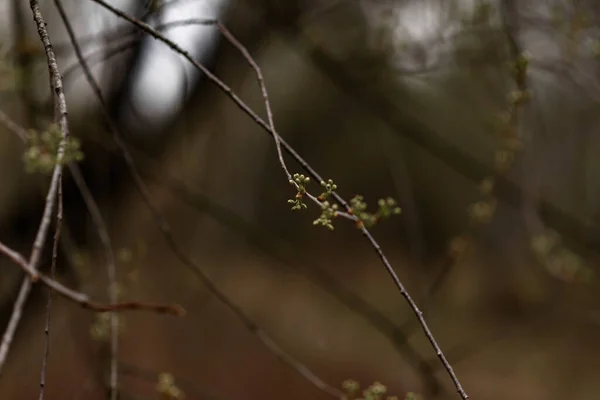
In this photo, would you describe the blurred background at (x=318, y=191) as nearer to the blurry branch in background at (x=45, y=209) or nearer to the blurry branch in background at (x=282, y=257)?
the blurry branch in background at (x=282, y=257)

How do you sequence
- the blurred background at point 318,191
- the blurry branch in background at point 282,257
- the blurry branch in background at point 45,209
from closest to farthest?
the blurry branch in background at point 45,209 → the blurry branch in background at point 282,257 → the blurred background at point 318,191

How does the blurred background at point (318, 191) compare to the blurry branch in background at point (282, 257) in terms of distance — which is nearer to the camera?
the blurry branch in background at point (282, 257)

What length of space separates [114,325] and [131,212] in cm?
104

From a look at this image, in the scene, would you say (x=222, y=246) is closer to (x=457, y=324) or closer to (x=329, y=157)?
(x=329, y=157)

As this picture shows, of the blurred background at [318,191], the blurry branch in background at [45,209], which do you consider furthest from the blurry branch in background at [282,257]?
the blurry branch in background at [45,209]

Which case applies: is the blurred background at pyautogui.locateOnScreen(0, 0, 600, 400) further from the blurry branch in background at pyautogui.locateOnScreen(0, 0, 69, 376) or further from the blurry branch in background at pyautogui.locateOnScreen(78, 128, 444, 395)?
the blurry branch in background at pyautogui.locateOnScreen(0, 0, 69, 376)

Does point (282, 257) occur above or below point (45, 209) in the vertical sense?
above

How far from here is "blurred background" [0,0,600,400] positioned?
1323 mm

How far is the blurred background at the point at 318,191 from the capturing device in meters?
1.32

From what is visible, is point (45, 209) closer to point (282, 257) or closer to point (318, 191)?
point (282, 257)

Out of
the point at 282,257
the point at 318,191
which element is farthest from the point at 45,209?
the point at 318,191

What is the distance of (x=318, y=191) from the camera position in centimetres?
328

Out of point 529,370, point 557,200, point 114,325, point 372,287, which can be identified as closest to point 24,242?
point 114,325

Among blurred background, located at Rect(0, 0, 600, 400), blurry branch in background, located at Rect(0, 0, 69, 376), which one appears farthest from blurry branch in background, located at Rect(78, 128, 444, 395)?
blurry branch in background, located at Rect(0, 0, 69, 376)
